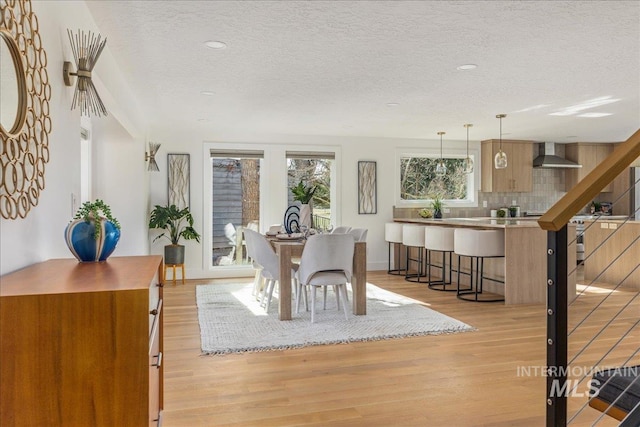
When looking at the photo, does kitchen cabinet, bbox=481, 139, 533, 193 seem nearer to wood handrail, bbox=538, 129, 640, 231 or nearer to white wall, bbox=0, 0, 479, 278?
white wall, bbox=0, 0, 479, 278

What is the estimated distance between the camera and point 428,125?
6914mm

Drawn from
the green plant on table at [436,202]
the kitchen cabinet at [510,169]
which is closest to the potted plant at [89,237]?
the green plant on table at [436,202]

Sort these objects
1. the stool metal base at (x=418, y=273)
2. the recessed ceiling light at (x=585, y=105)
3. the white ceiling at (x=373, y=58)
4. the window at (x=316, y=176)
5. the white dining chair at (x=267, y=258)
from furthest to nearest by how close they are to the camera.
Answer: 1. the window at (x=316, y=176)
2. the stool metal base at (x=418, y=273)
3. the recessed ceiling light at (x=585, y=105)
4. the white dining chair at (x=267, y=258)
5. the white ceiling at (x=373, y=58)

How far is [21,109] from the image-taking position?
5.29 ft

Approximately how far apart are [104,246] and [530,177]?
8.38 metres

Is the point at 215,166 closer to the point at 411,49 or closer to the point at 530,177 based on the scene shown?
the point at 411,49

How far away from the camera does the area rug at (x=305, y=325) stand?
12.6 feet

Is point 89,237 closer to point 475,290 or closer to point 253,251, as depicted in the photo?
point 253,251

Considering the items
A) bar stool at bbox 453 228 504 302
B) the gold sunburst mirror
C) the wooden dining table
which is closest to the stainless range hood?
bar stool at bbox 453 228 504 302

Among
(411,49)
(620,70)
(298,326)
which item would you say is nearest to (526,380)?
(298,326)

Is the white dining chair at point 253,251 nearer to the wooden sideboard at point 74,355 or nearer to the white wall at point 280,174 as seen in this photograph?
the white wall at point 280,174

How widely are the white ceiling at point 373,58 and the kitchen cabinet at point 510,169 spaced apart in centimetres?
206

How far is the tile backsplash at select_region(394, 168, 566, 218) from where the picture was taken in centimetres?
870

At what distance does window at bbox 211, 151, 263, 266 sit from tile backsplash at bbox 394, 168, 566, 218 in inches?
139
